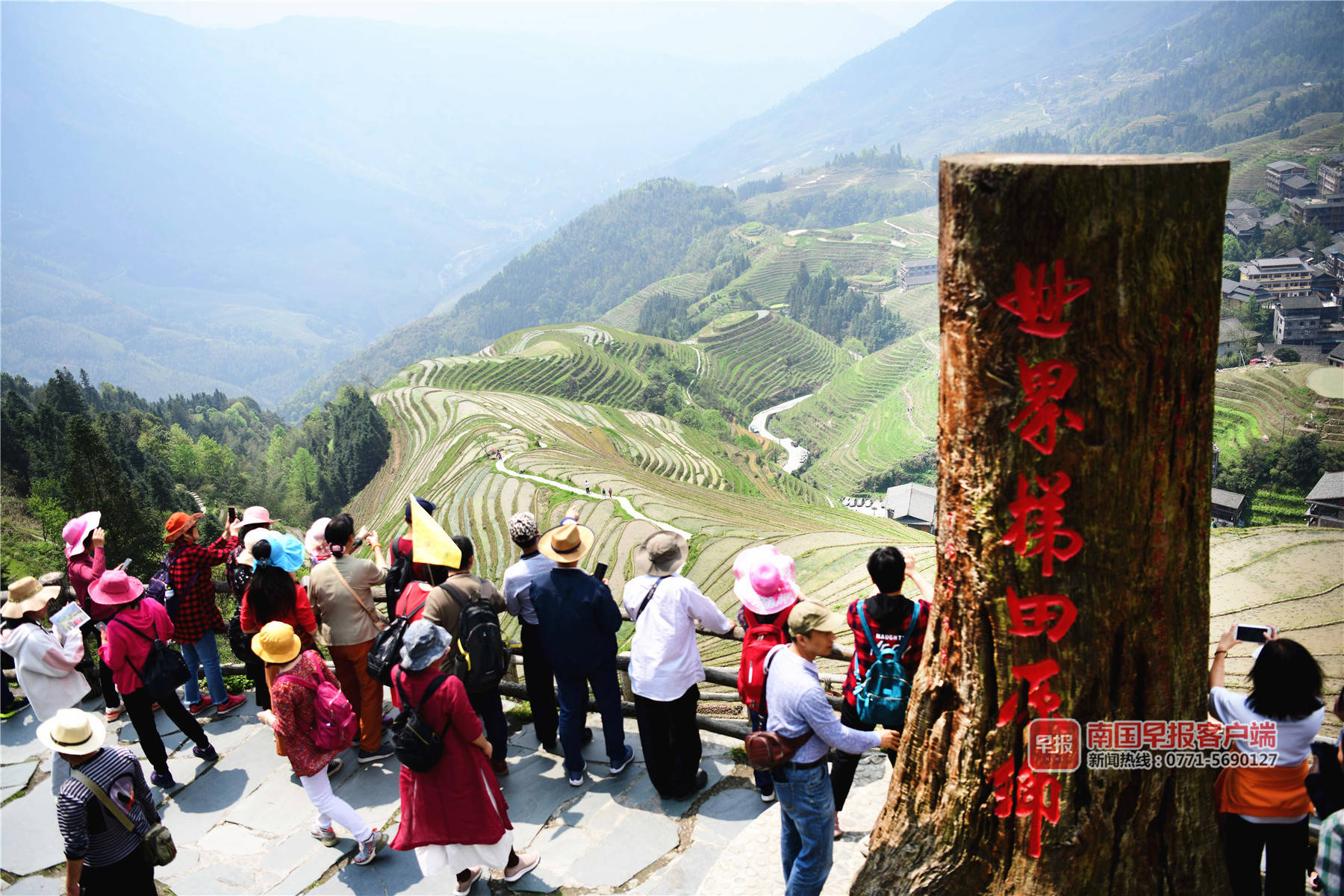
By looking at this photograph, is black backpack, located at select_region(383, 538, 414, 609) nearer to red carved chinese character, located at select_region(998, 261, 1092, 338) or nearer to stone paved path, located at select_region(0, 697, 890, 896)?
stone paved path, located at select_region(0, 697, 890, 896)

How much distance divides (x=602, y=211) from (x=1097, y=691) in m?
178

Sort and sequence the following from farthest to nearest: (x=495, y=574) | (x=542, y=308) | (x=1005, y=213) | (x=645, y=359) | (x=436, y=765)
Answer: (x=542, y=308) < (x=645, y=359) < (x=495, y=574) < (x=436, y=765) < (x=1005, y=213)

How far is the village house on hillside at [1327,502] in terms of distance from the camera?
32.9 m

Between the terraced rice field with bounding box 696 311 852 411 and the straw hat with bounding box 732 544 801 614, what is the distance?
79479mm

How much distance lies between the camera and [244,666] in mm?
5758

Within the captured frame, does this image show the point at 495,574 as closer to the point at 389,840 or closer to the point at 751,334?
the point at 389,840

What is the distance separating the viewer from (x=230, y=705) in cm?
538

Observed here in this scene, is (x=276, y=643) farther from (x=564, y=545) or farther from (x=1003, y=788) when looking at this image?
(x=1003, y=788)

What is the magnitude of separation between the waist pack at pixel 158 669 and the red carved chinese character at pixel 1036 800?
422 centimetres

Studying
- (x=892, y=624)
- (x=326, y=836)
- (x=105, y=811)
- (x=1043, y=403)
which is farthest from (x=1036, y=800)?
(x=105, y=811)

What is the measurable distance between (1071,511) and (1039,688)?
578mm

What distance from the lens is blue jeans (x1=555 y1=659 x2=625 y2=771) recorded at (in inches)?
165

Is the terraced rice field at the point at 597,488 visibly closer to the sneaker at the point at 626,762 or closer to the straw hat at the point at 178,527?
the sneaker at the point at 626,762

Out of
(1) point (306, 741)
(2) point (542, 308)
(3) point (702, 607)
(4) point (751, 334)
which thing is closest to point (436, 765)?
(1) point (306, 741)
